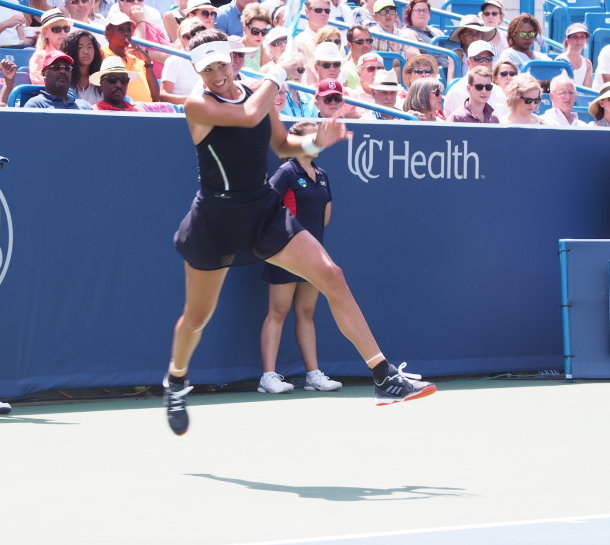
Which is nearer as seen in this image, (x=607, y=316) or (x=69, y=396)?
(x=69, y=396)

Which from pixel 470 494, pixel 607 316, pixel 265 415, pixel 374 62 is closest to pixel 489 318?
pixel 607 316

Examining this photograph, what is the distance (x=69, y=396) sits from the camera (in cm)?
761

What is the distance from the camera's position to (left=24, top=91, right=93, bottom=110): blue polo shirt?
7.61m

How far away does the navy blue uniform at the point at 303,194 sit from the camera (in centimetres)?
764

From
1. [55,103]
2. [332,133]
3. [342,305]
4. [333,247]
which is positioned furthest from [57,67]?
[342,305]

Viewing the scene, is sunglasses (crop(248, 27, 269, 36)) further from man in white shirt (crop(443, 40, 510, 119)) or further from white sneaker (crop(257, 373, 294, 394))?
white sneaker (crop(257, 373, 294, 394))

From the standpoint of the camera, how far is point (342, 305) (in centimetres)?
500

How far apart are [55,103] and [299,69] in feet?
6.24

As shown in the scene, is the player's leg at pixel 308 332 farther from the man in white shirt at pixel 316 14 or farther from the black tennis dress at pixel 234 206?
the man in white shirt at pixel 316 14

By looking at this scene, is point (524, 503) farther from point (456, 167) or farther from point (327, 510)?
point (456, 167)

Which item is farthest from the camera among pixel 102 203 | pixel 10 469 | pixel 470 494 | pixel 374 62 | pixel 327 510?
pixel 374 62

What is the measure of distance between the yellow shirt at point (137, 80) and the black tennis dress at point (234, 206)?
422 centimetres

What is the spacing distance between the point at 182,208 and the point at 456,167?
236 centimetres

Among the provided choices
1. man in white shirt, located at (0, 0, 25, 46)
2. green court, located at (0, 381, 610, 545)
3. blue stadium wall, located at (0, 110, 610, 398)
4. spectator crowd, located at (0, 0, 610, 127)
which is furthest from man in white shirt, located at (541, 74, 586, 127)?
man in white shirt, located at (0, 0, 25, 46)
